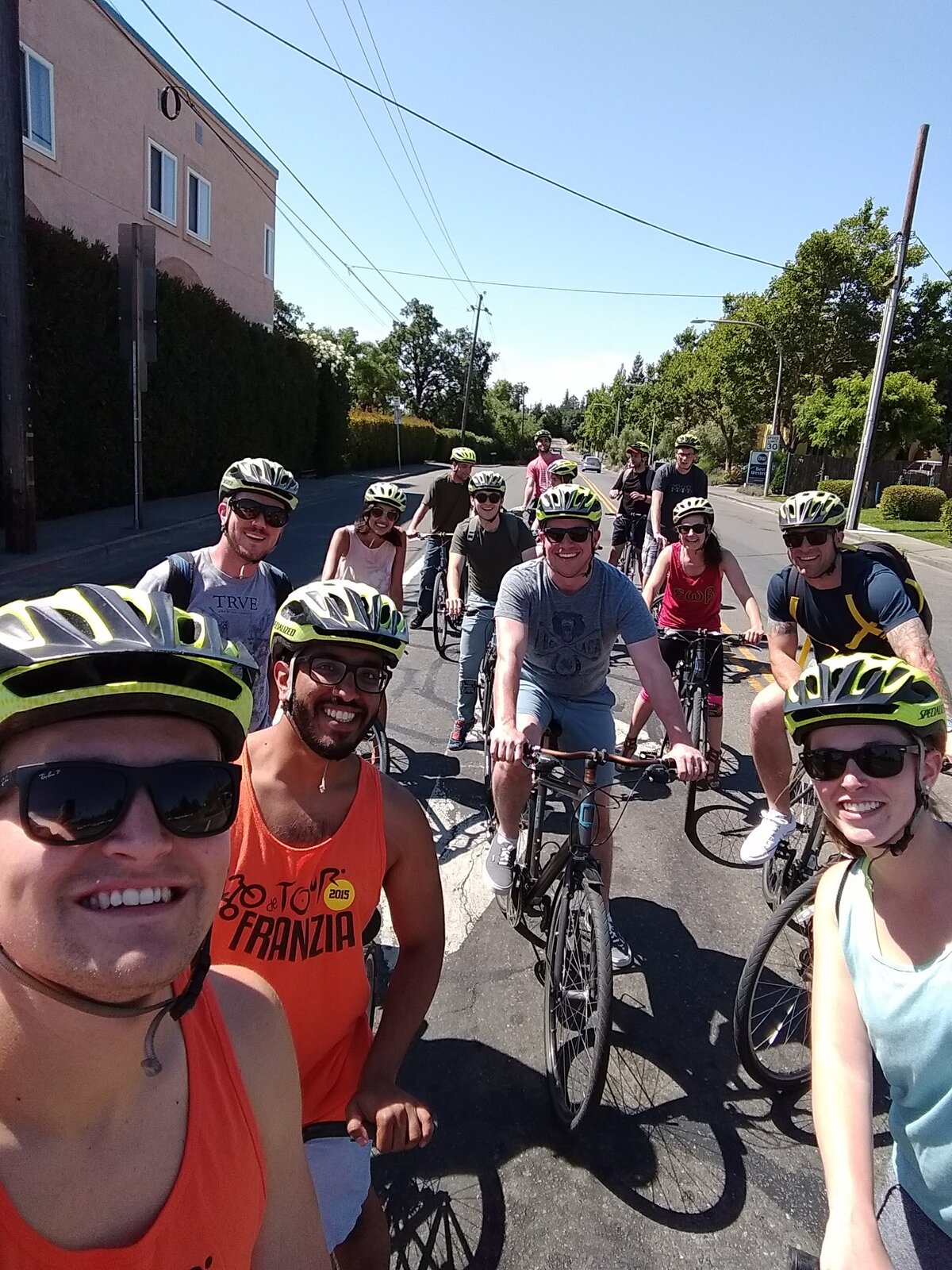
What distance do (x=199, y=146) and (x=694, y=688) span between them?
79.2 ft

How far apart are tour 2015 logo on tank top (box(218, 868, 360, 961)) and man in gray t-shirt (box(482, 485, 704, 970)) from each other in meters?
1.62

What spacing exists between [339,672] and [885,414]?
37.3m

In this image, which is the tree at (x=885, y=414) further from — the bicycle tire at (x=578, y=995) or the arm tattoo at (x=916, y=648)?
the bicycle tire at (x=578, y=995)

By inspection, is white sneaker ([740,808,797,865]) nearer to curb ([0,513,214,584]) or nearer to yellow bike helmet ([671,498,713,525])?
yellow bike helmet ([671,498,713,525])

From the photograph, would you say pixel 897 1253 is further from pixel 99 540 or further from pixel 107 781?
pixel 99 540

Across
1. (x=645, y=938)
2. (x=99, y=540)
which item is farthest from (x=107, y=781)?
(x=99, y=540)

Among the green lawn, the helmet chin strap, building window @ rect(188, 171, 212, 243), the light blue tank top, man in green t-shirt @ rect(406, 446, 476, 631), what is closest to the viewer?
the helmet chin strap

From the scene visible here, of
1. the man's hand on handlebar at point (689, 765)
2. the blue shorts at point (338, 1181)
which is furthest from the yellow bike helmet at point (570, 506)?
the blue shorts at point (338, 1181)

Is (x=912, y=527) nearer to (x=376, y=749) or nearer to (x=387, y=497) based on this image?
(x=387, y=497)

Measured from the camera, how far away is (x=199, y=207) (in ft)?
75.6

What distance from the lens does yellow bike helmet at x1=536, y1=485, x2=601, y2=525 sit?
12.1 feet

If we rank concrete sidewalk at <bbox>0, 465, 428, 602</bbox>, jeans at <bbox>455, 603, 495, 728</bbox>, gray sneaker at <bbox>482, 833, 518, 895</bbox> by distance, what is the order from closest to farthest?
gray sneaker at <bbox>482, 833, 518, 895</bbox> < jeans at <bbox>455, 603, 495, 728</bbox> < concrete sidewalk at <bbox>0, 465, 428, 602</bbox>

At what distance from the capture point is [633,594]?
3.78 metres

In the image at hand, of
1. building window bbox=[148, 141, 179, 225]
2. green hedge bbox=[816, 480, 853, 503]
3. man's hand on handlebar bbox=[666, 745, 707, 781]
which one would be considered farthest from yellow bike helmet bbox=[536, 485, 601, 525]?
green hedge bbox=[816, 480, 853, 503]
